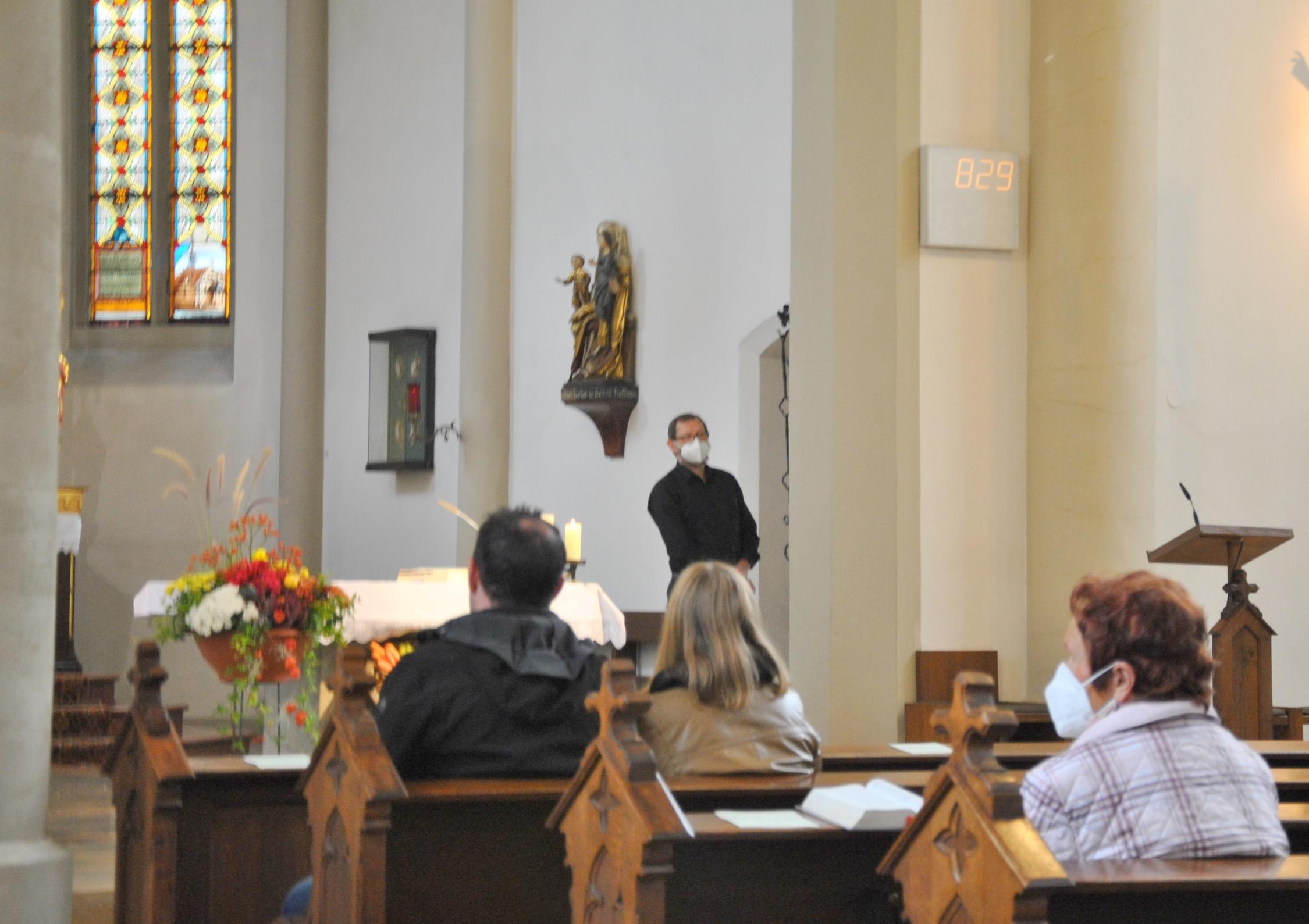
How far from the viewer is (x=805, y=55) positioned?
6.41m

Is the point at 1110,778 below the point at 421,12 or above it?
below

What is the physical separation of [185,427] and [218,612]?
818cm

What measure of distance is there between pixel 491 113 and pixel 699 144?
1.99 m

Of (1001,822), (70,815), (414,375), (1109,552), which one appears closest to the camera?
(1001,822)

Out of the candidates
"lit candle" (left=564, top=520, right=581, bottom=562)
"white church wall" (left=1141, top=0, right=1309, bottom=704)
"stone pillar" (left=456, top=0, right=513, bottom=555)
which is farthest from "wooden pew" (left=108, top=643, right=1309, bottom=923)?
"stone pillar" (left=456, top=0, right=513, bottom=555)

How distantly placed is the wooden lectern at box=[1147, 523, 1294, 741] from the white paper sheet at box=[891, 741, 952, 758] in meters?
1.25

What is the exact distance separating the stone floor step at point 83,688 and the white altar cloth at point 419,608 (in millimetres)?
3001

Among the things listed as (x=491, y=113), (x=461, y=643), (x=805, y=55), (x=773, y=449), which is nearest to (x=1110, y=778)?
(x=461, y=643)

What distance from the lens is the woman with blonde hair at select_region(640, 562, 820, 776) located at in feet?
10.8

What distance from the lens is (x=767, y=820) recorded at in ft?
9.37

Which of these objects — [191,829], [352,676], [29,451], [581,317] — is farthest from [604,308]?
[352,676]

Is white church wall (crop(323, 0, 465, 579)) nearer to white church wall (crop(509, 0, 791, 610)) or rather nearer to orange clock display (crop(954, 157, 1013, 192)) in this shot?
white church wall (crop(509, 0, 791, 610))

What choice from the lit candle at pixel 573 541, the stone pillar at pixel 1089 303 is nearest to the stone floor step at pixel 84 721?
the lit candle at pixel 573 541

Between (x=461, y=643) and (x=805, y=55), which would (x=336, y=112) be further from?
(x=461, y=643)
